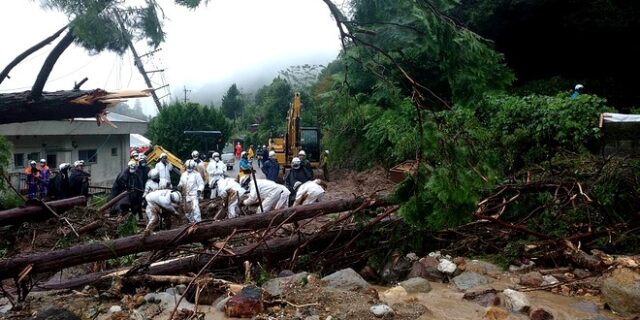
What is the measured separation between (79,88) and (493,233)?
529 centimetres

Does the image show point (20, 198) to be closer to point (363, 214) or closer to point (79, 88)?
point (79, 88)

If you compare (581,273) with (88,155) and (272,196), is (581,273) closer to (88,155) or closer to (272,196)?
(272,196)

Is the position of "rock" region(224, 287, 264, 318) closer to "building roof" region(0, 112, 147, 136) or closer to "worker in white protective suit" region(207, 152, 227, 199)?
"worker in white protective suit" region(207, 152, 227, 199)

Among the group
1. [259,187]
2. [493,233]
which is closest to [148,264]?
[259,187]

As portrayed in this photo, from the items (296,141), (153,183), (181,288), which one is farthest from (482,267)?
(296,141)

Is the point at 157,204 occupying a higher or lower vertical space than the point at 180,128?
lower

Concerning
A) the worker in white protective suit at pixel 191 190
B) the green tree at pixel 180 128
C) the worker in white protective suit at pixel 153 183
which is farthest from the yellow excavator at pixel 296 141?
the worker in white protective suit at pixel 153 183

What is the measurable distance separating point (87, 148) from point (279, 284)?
17400 millimetres

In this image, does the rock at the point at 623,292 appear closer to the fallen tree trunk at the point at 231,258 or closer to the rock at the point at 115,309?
the fallen tree trunk at the point at 231,258

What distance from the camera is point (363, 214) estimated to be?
6102 millimetres

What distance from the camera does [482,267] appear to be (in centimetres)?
510

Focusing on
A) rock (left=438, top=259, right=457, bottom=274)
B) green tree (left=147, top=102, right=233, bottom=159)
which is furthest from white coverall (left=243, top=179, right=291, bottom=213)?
green tree (left=147, top=102, right=233, bottom=159)

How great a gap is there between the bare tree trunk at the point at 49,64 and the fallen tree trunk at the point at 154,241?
173 cm

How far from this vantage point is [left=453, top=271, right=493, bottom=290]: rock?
4.67 metres
